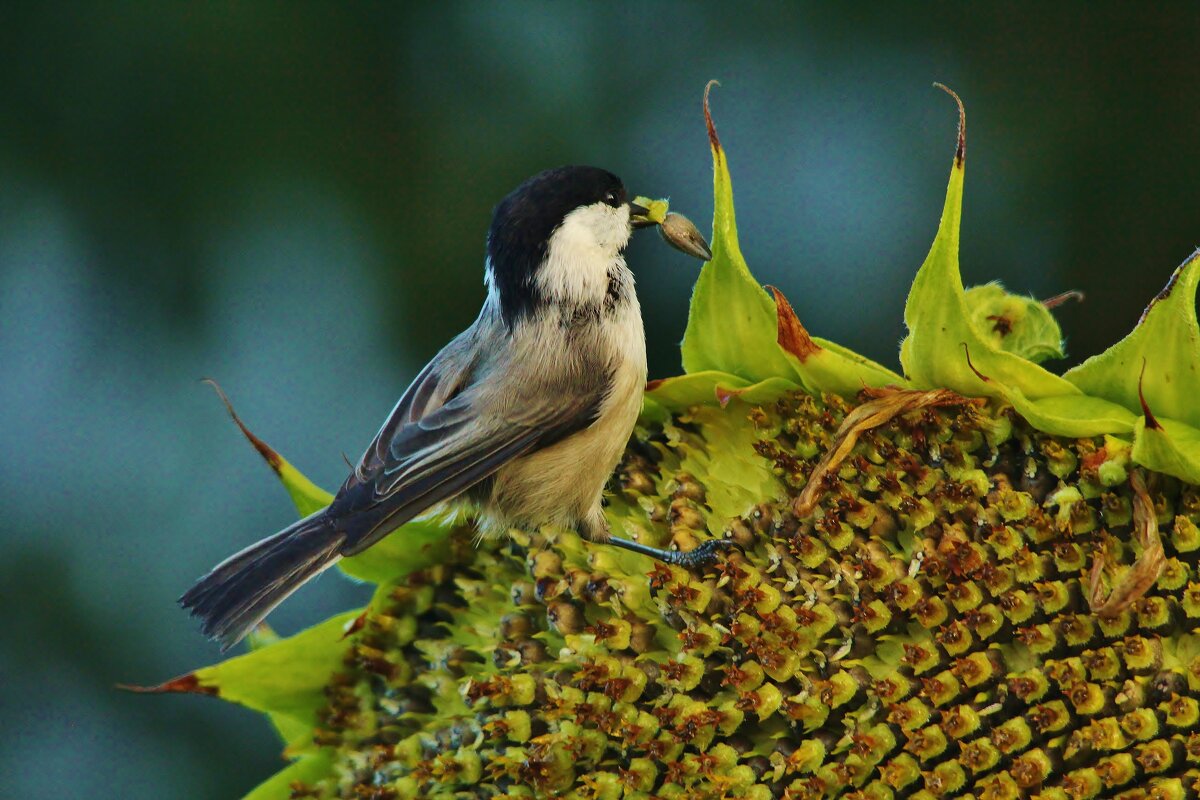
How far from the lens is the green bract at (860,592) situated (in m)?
1.40

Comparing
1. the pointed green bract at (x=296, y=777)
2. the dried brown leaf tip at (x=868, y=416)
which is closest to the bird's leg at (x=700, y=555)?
the dried brown leaf tip at (x=868, y=416)

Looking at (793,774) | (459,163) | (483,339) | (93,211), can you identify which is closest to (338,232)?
(459,163)

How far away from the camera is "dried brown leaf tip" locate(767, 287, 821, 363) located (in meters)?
1.57

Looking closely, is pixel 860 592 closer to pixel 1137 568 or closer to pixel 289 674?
pixel 1137 568

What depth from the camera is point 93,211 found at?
3465mm

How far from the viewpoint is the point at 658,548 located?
1.70 metres

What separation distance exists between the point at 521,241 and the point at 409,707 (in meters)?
0.75

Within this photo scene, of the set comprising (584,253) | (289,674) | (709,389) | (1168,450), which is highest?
Result: (584,253)

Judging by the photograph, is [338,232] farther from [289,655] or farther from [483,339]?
[289,655]

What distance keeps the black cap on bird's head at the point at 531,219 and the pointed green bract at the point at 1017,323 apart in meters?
0.70

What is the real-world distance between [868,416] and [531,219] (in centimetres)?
83

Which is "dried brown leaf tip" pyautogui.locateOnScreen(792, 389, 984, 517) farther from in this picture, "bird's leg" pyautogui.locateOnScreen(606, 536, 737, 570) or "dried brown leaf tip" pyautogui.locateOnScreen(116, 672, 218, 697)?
"dried brown leaf tip" pyautogui.locateOnScreen(116, 672, 218, 697)

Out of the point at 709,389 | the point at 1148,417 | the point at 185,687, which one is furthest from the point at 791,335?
the point at 185,687

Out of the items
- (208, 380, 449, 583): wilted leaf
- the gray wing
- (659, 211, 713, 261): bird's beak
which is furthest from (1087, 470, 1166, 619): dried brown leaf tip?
(208, 380, 449, 583): wilted leaf
